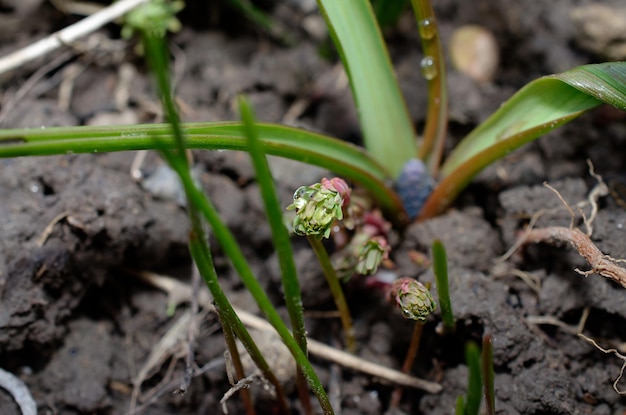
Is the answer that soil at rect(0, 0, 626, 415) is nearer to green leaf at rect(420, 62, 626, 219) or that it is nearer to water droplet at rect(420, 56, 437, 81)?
green leaf at rect(420, 62, 626, 219)

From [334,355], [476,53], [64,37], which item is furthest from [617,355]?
[64,37]

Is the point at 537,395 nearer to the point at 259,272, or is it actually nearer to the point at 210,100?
the point at 259,272

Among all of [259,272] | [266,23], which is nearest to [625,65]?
[259,272]

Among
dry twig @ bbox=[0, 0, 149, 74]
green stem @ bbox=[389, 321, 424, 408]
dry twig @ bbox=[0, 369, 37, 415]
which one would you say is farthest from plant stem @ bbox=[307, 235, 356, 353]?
dry twig @ bbox=[0, 0, 149, 74]

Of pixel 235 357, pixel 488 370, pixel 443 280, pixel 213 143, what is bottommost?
pixel 488 370

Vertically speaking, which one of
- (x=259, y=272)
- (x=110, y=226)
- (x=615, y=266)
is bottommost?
(x=615, y=266)

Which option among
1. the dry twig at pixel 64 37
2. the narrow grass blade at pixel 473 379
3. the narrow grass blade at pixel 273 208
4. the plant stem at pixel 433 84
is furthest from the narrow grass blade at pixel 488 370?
the dry twig at pixel 64 37

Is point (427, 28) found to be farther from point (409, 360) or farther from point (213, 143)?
point (409, 360)
